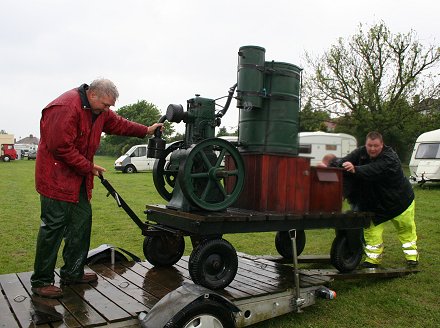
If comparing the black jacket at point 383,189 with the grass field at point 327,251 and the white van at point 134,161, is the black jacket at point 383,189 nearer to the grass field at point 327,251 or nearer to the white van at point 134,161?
the grass field at point 327,251

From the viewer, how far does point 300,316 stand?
14.1ft

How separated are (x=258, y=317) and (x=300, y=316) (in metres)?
0.71

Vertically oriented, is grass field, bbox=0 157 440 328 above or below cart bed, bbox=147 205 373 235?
below

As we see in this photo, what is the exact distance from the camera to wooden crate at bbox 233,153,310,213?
4301 millimetres

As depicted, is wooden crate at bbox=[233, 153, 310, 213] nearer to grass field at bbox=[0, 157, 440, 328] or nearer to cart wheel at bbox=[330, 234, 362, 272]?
cart wheel at bbox=[330, 234, 362, 272]

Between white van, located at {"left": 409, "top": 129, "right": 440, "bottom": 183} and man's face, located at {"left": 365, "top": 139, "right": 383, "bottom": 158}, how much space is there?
13.0m

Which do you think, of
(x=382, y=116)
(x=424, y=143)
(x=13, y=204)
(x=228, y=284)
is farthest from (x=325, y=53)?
(x=228, y=284)

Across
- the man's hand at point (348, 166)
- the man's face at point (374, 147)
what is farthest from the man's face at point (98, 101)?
the man's face at point (374, 147)

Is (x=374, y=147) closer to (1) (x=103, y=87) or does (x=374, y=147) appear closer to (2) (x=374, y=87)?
(1) (x=103, y=87)

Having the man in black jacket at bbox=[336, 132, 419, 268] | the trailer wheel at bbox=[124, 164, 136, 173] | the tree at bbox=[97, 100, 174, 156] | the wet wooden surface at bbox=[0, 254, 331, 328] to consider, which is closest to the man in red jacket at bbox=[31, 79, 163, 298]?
the wet wooden surface at bbox=[0, 254, 331, 328]

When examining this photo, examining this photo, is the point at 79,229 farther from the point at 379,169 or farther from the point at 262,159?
the point at 379,169

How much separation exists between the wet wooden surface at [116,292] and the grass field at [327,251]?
0.39m

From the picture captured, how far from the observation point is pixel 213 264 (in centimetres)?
388

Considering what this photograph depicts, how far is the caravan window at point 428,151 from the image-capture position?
17547 millimetres
